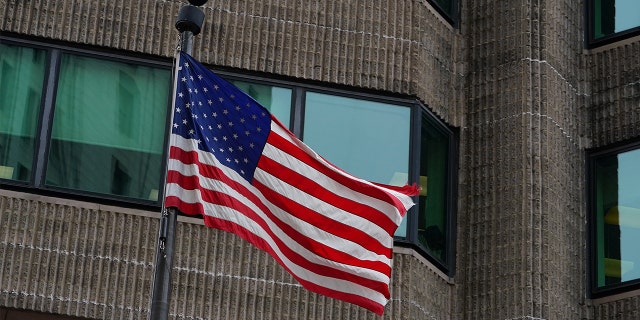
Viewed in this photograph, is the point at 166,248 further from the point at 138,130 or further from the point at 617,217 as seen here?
the point at 617,217

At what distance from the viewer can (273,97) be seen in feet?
50.1

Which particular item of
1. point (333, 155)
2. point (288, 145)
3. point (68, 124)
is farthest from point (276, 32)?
point (288, 145)

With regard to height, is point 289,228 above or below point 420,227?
below

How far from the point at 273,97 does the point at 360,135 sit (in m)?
0.97

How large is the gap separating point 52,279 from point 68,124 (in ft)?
5.34

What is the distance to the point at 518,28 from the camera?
16.4 metres

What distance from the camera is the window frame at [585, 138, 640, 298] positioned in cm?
1544

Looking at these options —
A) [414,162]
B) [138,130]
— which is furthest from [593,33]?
[138,130]

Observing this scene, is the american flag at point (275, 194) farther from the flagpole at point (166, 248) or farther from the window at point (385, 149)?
the window at point (385, 149)

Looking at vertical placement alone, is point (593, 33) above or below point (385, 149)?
above

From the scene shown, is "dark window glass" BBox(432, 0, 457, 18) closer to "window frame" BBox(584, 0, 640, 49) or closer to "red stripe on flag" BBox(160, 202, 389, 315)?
"window frame" BBox(584, 0, 640, 49)

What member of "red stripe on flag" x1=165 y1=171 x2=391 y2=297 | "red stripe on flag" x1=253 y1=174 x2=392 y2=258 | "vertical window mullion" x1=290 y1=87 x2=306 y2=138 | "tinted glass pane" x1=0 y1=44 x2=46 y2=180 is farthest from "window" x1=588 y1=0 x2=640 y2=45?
"tinted glass pane" x1=0 y1=44 x2=46 y2=180

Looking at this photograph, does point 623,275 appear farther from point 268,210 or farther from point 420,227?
point 268,210

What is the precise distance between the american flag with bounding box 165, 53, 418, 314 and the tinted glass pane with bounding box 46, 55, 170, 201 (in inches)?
106
